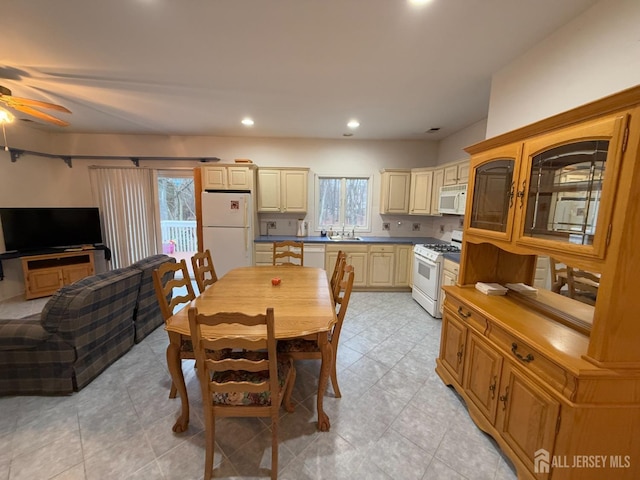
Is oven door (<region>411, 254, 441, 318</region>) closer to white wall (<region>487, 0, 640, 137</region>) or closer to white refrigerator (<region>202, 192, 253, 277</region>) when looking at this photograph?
white wall (<region>487, 0, 640, 137</region>)

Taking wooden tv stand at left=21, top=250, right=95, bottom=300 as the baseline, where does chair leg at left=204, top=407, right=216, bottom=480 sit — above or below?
below

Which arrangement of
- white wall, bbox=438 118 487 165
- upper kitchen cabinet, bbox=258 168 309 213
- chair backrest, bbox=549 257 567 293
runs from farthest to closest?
upper kitchen cabinet, bbox=258 168 309 213 → white wall, bbox=438 118 487 165 → chair backrest, bbox=549 257 567 293

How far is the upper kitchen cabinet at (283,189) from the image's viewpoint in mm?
4391

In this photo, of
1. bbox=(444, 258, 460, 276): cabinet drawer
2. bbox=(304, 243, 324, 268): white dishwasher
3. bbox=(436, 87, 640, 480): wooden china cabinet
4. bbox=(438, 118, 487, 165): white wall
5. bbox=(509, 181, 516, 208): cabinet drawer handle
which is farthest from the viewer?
bbox=(304, 243, 324, 268): white dishwasher

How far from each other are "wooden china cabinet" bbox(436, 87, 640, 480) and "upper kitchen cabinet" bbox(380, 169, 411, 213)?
2552 mm

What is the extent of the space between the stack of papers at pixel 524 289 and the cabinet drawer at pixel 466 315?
453mm

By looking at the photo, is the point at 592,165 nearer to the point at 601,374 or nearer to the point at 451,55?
the point at 601,374

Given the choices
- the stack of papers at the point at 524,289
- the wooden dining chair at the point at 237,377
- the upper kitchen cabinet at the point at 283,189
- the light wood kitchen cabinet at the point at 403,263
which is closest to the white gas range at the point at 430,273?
the light wood kitchen cabinet at the point at 403,263

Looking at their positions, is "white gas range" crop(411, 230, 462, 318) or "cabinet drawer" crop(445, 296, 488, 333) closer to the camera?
"cabinet drawer" crop(445, 296, 488, 333)

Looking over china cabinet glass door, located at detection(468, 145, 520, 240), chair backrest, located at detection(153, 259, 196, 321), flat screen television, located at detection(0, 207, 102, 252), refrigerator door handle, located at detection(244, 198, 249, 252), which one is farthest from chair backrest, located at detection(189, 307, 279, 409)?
flat screen television, located at detection(0, 207, 102, 252)

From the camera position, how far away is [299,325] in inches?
59.9

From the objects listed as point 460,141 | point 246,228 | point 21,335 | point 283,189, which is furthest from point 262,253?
point 460,141

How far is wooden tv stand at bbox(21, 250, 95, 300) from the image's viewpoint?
3680 millimetres

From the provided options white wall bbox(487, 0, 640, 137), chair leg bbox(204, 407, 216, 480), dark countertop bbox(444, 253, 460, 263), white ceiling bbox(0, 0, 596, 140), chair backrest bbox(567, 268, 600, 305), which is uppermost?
white ceiling bbox(0, 0, 596, 140)
